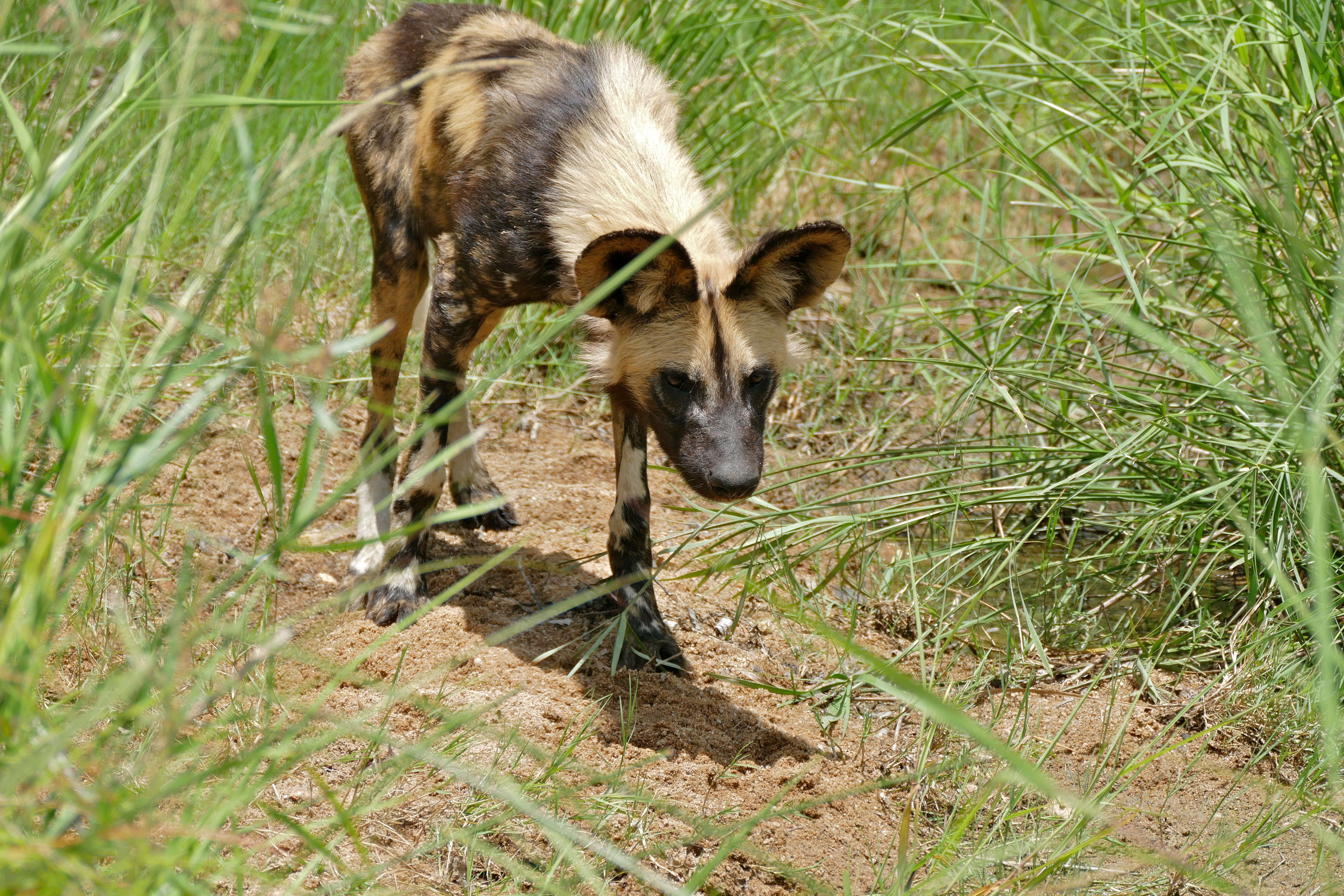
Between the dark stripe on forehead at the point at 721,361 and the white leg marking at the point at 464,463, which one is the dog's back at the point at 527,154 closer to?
the dark stripe on forehead at the point at 721,361

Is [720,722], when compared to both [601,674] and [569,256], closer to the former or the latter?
[601,674]

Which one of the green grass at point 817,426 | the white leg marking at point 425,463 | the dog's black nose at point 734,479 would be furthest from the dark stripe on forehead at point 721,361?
the white leg marking at point 425,463

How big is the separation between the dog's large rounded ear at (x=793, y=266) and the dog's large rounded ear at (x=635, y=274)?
6.8 inches

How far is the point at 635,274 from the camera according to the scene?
3412mm

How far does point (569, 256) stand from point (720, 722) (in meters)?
1.49

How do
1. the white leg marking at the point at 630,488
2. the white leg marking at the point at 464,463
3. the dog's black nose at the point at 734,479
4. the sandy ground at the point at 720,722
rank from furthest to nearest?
the white leg marking at the point at 464,463, the white leg marking at the point at 630,488, the dog's black nose at the point at 734,479, the sandy ground at the point at 720,722

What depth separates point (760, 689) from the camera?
376 centimetres

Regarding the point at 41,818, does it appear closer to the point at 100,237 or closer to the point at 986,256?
the point at 100,237

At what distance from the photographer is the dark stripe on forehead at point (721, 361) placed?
349cm

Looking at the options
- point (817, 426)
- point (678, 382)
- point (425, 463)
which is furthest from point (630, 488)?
point (817, 426)

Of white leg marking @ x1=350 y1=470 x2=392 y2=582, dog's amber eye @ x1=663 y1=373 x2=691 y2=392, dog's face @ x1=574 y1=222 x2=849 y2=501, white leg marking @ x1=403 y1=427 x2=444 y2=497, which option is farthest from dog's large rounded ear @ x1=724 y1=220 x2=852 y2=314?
white leg marking @ x1=350 y1=470 x2=392 y2=582

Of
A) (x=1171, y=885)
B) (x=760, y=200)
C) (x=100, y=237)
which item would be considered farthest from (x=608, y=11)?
(x=1171, y=885)

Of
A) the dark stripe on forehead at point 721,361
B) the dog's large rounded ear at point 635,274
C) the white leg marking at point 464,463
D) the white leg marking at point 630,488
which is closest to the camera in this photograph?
the dog's large rounded ear at point 635,274

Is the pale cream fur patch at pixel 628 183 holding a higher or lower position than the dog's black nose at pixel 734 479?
higher
